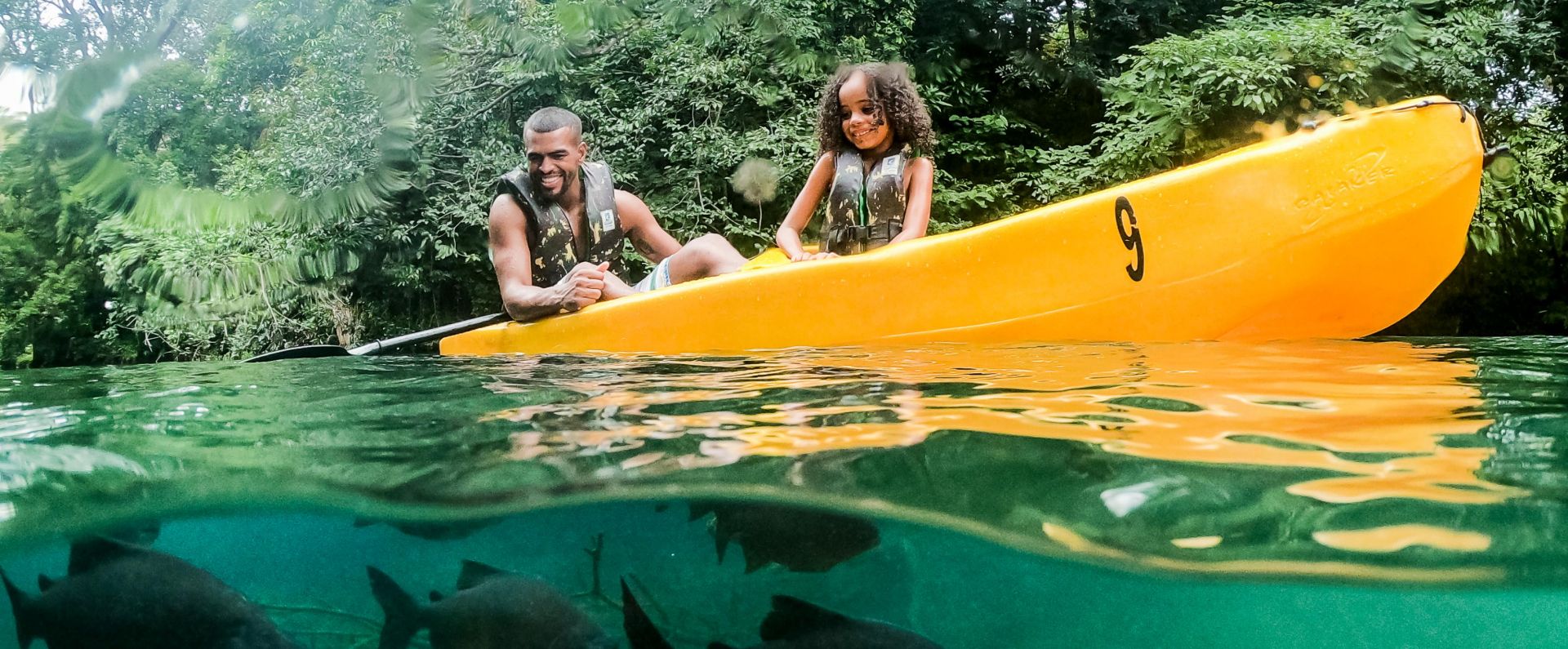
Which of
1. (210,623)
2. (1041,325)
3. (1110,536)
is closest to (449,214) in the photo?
(1041,325)

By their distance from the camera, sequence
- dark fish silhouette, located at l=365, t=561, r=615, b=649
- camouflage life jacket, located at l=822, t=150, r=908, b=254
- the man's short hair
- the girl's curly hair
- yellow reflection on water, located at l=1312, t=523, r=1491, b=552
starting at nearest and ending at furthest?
yellow reflection on water, located at l=1312, t=523, r=1491, b=552
dark fish silhouette, located at l=365, t=561, r=615, b=649
the man's short hair
camouflage life jacket, located at l=822, t=150, r=908, b=254
the girl's curly hair

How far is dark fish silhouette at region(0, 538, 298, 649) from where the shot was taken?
1.21 m

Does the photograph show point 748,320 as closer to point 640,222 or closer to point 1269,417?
point 640,222

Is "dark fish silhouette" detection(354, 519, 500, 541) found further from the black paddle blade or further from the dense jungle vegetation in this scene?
the dense jungle vegetation

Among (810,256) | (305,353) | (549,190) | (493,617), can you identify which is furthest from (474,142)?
(493,617)

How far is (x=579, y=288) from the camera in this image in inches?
124

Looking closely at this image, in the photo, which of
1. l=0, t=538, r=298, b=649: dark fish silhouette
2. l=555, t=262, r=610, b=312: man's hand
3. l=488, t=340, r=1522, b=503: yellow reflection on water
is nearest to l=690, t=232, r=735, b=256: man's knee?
l=555, t=262, r=610, b=312: man's hand

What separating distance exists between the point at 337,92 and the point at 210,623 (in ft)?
22.4

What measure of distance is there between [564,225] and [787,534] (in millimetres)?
2411

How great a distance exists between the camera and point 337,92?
23.6 feet

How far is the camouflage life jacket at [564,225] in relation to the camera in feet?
11.2

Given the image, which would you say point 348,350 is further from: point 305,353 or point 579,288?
point 579,288

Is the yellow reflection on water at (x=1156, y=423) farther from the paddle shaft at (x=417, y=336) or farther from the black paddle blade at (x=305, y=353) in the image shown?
the black paddle blade at (x=305, y=353)

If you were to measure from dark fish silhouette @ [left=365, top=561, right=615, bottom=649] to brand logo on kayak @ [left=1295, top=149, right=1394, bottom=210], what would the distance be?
7.68ft
